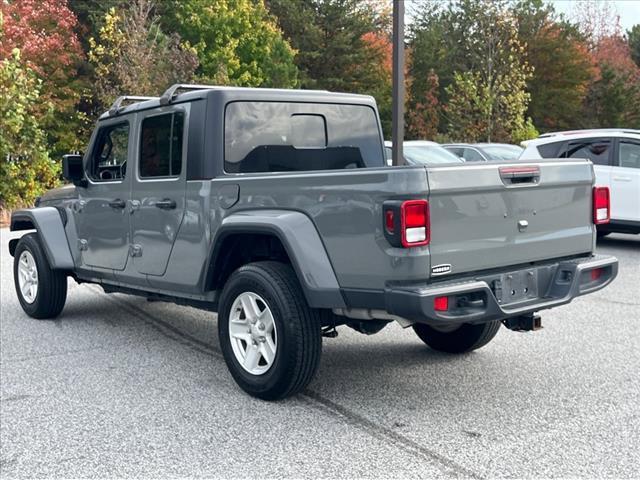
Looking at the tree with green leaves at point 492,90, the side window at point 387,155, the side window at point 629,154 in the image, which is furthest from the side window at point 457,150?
the tree with green leaves at point 492,90

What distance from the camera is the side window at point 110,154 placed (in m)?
6.12

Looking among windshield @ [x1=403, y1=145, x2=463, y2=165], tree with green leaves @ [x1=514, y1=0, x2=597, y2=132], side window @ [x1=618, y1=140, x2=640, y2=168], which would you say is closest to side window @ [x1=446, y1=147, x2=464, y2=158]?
windshield @ [x1=403, y1=145, x2=463, y2=165]

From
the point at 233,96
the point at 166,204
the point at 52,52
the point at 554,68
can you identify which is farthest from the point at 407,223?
the point at 554,68

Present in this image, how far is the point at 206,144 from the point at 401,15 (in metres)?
5.28

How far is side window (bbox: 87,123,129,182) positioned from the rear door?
27.4 feet

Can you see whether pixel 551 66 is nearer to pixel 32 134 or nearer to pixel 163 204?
pixel 32 134

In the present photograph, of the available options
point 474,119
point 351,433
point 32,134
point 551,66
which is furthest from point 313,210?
point 551,66

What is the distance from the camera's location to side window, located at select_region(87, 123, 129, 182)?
612 centimetres

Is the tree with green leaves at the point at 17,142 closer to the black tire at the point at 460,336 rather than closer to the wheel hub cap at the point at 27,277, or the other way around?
the wheel hub cap at the point at 27,277

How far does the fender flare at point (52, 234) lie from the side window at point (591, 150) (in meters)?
8.33

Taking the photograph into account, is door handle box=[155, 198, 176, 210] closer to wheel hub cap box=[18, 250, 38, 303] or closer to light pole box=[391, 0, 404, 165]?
wheel hub cap box=[18, 250, 38, 303]

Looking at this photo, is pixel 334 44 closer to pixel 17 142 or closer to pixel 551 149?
pixel 17 142

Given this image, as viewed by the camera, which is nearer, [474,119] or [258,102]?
[258,102]

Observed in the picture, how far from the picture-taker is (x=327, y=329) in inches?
191
